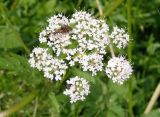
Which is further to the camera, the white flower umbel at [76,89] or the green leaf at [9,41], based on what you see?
the green leaf at [9,41]

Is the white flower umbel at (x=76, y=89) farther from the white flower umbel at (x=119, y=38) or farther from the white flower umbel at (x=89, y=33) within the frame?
the white flower umbel at (x=119, y=38)

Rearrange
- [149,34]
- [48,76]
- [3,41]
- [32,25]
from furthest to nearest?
[149,34], [32,25], [3,41], [48,76]

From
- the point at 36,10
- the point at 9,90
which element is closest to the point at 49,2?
the point at 36,10

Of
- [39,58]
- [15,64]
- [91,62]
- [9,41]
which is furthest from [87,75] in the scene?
[9,41]

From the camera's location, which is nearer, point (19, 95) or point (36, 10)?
point (19, 95)

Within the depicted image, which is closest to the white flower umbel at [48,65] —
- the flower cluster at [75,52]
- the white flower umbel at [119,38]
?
the flower cluster at [75,52]

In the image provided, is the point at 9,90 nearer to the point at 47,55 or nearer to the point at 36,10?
the point at 36,10
